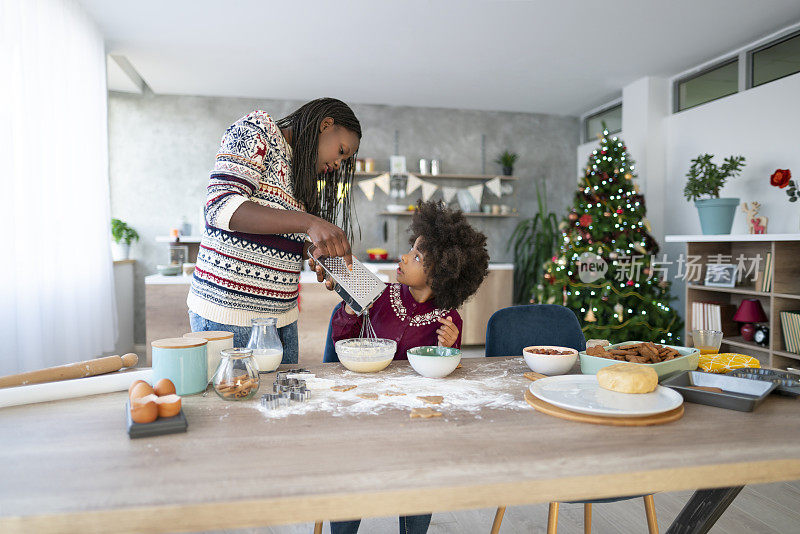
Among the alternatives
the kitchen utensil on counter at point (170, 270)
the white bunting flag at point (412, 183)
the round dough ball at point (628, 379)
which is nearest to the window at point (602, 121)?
the white bunting flag at point (412, 183)

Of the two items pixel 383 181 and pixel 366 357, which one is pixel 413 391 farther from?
pixel 383 181

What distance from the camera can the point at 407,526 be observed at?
1408 millimetres

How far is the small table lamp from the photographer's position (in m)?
3.45

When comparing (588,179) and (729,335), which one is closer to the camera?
(729,335)

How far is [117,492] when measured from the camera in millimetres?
616

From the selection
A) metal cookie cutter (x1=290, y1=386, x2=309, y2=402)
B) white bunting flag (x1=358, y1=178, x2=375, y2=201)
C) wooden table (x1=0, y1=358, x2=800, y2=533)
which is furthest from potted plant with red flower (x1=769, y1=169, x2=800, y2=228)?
metal cookie cutter (x1=290, y1=386, x2=309, y2=402)

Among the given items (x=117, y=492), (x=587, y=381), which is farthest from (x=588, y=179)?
(x=117, y=492)

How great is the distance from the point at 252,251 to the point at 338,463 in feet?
2.56

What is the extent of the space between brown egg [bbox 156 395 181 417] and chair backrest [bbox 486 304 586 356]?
1.14 m

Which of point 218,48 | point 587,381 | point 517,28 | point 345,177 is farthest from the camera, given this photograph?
point 218,48

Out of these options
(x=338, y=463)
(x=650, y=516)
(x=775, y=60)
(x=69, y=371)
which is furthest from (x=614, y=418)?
(x=775, y=60)

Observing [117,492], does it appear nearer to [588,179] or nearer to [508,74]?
[588,179]

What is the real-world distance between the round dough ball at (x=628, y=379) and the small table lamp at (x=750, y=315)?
3058 mm

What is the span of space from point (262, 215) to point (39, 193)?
235 cm
